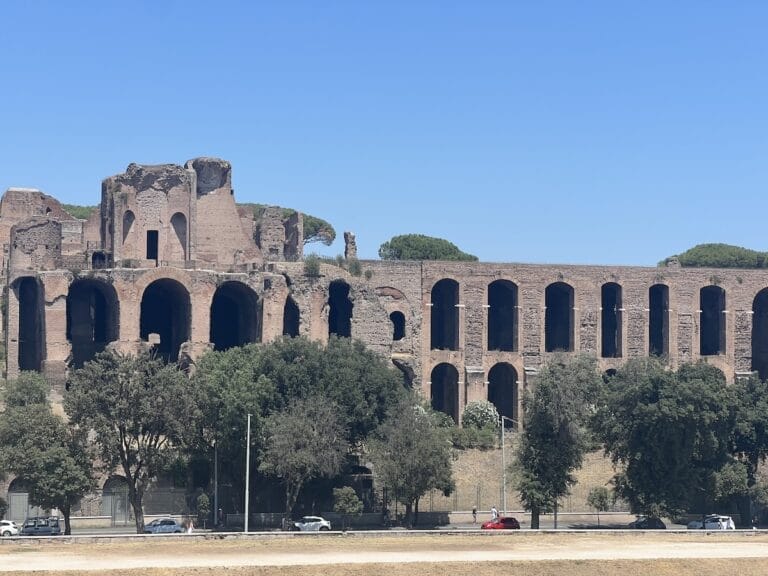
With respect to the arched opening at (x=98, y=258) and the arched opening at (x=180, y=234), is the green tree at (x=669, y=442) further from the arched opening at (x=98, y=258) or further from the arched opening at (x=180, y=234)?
the arched opening at (x=98, y=258)

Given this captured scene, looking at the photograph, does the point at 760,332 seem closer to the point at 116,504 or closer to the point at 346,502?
the point at 346,502

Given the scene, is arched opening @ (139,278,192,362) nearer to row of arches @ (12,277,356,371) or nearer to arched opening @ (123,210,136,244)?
row of arches @ (12,277,356,371)

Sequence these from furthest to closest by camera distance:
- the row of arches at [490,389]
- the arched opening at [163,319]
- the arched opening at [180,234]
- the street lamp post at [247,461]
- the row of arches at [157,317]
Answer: the row of arches at [490,389] → the arched opening at [180,234] → the arched opening at [163,319] → the row of arches at [157,317] → the street lamp post at [247,461]

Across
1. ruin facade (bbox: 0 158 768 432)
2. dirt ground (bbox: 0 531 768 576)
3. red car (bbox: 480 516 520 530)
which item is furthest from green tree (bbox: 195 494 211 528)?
ruin facade (bbox: 0 158 768 432)

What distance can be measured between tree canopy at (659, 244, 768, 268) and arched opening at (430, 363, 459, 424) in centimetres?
3170

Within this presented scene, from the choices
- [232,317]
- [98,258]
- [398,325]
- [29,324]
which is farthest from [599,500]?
[29,324]

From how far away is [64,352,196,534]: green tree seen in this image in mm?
58938

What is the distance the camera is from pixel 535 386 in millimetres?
63562

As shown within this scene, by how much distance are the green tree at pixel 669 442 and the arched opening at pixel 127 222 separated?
30628mm

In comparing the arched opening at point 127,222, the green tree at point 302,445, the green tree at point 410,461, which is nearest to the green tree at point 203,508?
the green tree at point 302,445

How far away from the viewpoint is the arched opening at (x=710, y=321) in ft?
301

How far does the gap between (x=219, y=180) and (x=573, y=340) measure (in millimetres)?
21512

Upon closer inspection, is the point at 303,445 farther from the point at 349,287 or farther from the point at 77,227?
the point at 77,227

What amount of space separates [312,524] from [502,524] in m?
7.25
